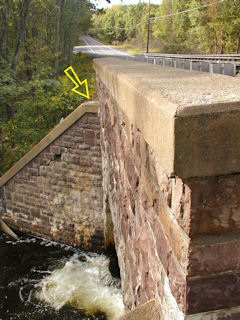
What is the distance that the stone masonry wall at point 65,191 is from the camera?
695 cm

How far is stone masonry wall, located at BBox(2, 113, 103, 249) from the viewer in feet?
22.8

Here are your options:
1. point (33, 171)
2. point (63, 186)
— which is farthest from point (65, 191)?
point (33, 171)

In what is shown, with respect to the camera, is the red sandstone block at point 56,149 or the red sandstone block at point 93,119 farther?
the red sandstone block at point 56,149

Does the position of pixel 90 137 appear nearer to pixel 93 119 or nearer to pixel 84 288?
pixel 93 119

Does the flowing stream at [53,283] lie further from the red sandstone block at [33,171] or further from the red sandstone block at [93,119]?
the red sandstone block at [93,119]

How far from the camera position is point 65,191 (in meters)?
7.62

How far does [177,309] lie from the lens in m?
1.23

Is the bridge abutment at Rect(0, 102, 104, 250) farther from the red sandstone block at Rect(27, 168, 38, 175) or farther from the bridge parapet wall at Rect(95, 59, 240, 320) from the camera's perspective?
the bridge parapet wall at Rect(95, 59, 240, 320)

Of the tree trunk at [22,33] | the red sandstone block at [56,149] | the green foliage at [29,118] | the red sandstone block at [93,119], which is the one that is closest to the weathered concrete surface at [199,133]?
the red sandstone block at [93,119]

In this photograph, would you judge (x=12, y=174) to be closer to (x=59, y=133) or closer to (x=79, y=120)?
(x=59, y=133)

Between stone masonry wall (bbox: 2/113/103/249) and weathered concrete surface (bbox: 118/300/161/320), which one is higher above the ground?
weathered concrete surface (bbox: 118/300/161/320)

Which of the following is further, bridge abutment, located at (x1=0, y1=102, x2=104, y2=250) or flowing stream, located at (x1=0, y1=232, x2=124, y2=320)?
bridge abutment, located at (x1=0, y1=102, x2=104, y2=250)

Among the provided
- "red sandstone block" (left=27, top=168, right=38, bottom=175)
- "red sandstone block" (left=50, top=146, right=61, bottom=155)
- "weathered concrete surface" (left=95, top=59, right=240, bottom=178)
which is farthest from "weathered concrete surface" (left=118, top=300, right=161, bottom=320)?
"red sandstone block" (left=27, top=168, right=38, bottom=175)

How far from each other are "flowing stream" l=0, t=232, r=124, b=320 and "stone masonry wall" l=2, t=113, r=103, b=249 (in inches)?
14.4
